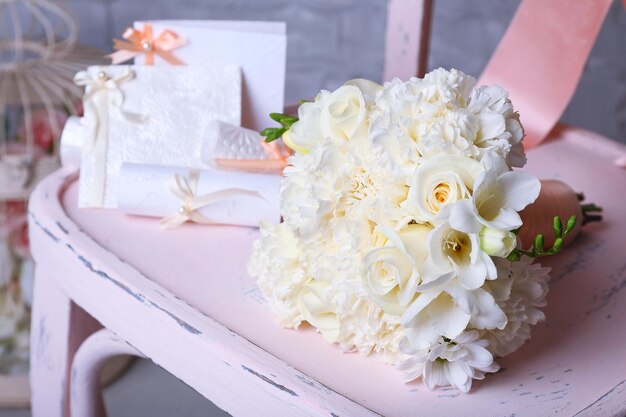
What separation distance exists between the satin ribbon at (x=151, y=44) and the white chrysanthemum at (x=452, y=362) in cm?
A: 46

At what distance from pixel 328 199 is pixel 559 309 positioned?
220 mm

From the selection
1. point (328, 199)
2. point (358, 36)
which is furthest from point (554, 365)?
point (358, 36)

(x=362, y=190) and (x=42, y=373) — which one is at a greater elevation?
(x=362, y=190)

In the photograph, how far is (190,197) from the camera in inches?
27.5

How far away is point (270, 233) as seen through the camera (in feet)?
1.85

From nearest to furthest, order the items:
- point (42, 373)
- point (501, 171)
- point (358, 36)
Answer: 1. point (501, 171)
2. point (42, 373)
3. point (358, 36)

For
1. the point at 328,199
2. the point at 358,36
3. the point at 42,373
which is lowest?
the point at 42,373

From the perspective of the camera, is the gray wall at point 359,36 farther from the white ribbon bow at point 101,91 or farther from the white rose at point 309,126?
the white rose at point 309,126

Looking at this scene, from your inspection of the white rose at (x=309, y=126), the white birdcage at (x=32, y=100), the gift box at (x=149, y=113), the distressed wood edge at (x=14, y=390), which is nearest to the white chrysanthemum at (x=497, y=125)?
the white rose at (x=309, y=126)

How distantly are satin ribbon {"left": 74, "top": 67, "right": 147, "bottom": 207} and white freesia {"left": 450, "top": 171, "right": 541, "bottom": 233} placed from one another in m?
0.44

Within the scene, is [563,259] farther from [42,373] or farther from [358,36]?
[358,36]

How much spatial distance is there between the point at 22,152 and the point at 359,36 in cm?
85

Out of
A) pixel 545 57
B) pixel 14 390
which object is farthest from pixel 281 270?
pixel 14 390

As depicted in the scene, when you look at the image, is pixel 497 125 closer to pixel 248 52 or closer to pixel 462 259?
pixel 462 259
